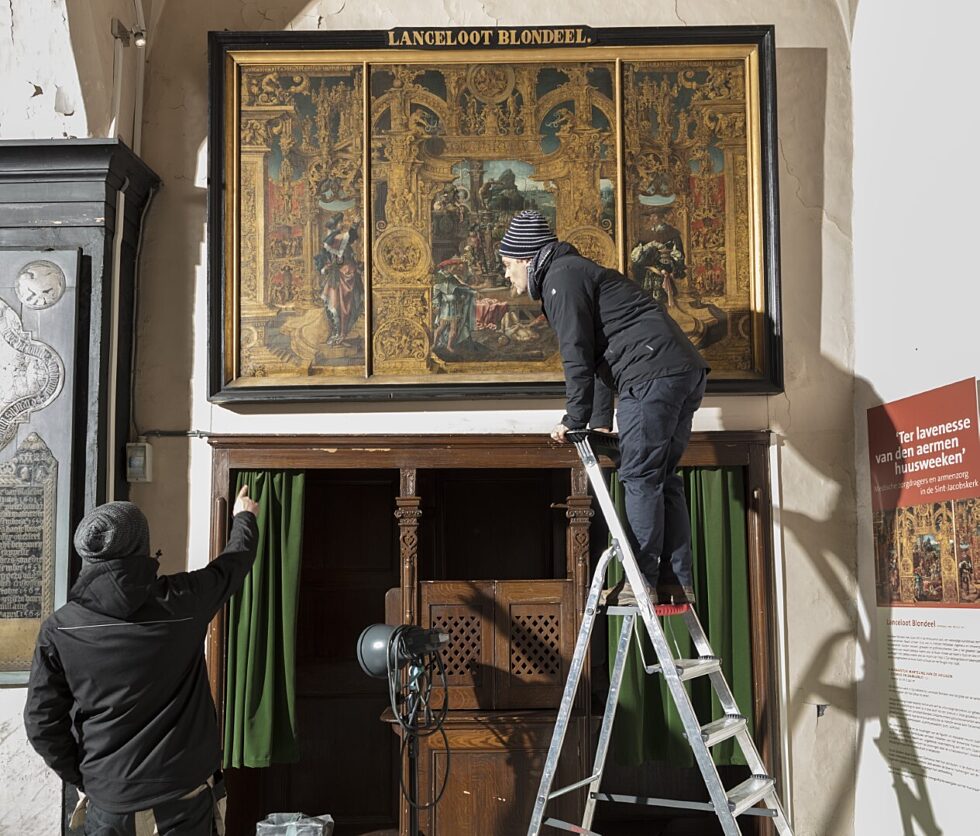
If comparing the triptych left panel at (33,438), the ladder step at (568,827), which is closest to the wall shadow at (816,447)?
the ladder step at (568,827)

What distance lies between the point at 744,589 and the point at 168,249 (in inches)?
117

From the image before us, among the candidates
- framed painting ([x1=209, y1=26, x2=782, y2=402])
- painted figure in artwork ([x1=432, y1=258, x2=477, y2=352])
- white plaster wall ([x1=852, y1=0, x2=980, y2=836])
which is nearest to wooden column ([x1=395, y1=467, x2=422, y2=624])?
framed painting ([x1=209, y1=26, x2=782, y2=402])

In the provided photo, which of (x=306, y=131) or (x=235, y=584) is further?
(x=306, y=131)

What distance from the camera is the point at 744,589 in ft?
14.2

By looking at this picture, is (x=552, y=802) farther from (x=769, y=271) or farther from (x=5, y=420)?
(x=5, y=420)

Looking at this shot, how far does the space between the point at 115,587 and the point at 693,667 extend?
1.81 m

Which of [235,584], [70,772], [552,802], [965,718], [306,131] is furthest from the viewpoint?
[306,131]

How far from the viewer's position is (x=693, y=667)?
3316 millimetres

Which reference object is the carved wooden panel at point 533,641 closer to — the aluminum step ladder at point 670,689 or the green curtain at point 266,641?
the aluminum step ladder at point 670,689

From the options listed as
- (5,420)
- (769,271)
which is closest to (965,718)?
(769,271)

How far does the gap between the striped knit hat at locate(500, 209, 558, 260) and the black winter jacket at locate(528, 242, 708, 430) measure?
40mm

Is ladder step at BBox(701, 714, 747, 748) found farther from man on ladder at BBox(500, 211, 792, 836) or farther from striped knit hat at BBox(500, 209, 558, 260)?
striped knit hat at BBox(500, 209, 558, 260)

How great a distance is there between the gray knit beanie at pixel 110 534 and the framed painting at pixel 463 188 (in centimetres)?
157

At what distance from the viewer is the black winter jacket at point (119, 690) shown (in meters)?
2.86
